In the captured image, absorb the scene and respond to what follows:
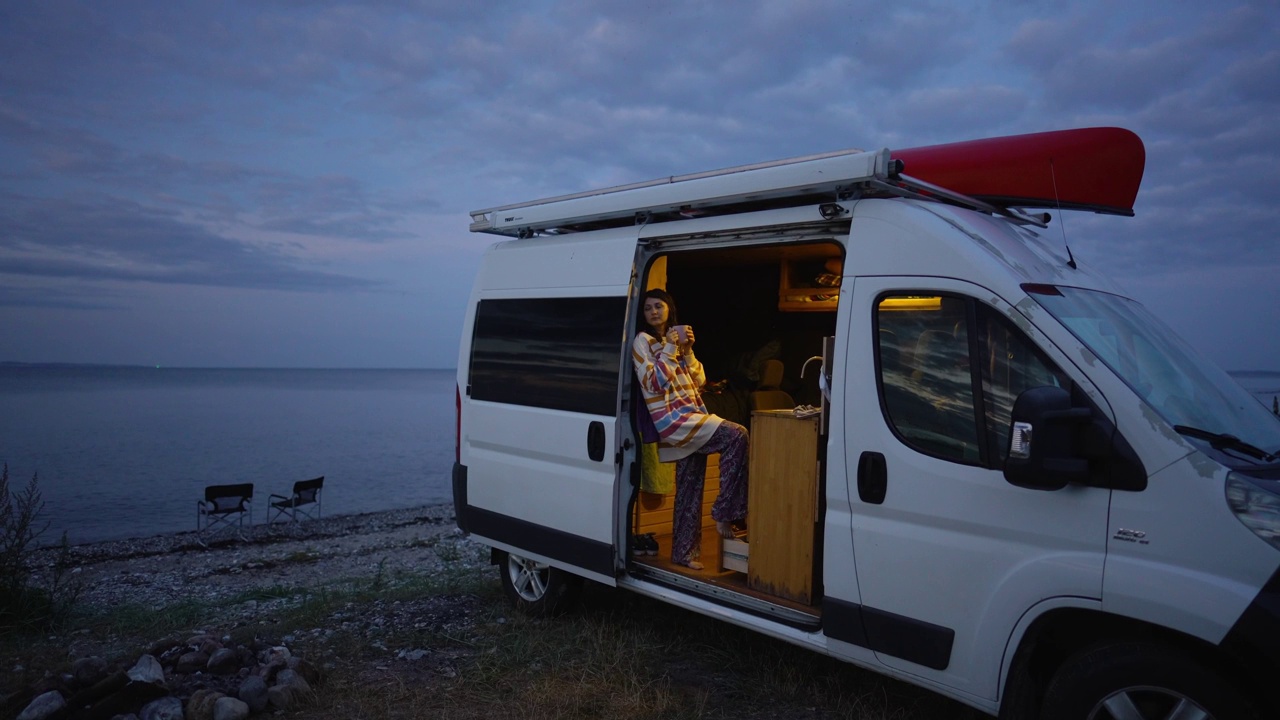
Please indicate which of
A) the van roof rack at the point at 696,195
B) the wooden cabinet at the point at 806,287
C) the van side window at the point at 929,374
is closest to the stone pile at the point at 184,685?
the van roof rack at the point at 696,195

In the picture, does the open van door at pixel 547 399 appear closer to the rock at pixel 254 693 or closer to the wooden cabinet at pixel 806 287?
the rock at pixel 254 693

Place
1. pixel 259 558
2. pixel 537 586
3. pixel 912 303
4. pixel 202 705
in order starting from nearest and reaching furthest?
pixel 912 303 → pixel 202 705 → pixel 537 586 → pixel 259 558

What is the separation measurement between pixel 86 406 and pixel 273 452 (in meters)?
31.3

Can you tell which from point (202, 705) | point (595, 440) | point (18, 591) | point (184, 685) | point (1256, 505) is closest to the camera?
point (1256, 505)

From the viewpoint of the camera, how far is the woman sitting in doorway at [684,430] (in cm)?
501

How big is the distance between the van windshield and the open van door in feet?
7.98

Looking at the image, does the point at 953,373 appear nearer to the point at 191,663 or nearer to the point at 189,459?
the point at 191,663

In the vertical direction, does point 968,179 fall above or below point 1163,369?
above

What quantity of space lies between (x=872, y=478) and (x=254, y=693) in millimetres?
3289

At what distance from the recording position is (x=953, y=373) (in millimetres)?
3404

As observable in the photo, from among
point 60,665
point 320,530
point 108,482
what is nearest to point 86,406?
point 108,482

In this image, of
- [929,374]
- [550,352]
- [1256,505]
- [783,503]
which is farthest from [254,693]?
[1256,505]

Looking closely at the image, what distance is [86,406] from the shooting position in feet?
187

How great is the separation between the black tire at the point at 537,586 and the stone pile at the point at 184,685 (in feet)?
5.11
